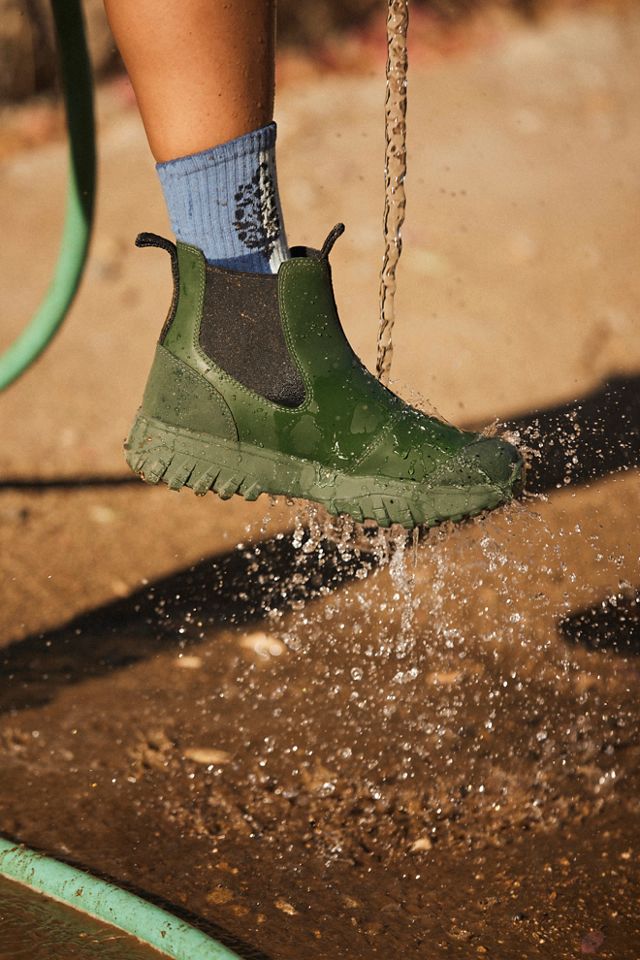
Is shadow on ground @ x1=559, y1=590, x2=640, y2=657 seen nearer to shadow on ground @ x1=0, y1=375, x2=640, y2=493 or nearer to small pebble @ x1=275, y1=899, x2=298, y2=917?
shadow on ground @ x1=0, y1=375, x2=640, y2=493

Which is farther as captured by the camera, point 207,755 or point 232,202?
point 207,755

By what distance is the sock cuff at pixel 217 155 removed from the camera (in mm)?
1282

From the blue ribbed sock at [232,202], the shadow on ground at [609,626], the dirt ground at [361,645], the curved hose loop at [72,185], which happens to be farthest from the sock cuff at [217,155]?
the shadow on ground at [609,626]

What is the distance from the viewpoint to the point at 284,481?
136cm

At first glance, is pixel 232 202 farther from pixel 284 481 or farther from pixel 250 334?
pixel 284 481

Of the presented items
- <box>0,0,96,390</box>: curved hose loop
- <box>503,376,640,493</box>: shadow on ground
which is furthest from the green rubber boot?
<box>503,376,640,493</box>: shadow on ground

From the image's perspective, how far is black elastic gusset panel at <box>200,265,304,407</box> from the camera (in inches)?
52.6

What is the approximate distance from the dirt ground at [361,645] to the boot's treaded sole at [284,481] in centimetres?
21

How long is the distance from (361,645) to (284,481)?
55 centimetres

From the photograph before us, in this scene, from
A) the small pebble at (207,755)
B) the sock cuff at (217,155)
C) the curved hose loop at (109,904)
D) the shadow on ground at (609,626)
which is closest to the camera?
the curved hose loop at (109,904)

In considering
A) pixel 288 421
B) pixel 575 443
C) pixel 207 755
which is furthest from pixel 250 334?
pixel 575 443

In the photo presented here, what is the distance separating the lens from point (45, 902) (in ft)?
4.30

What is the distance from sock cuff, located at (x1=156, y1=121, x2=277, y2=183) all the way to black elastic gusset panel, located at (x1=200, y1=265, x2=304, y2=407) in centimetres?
11

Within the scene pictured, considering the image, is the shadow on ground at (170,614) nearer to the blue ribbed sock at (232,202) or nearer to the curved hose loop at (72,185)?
the curved hose loop at (72,185)
